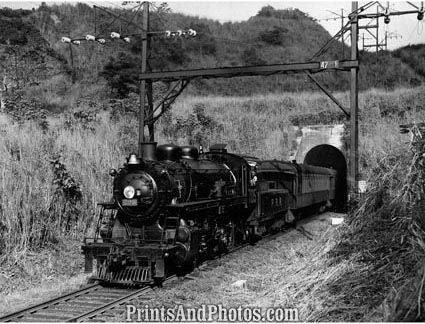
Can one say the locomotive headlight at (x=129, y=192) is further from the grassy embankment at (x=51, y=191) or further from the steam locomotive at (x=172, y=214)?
the grassy embankment at (x=51, y=191)

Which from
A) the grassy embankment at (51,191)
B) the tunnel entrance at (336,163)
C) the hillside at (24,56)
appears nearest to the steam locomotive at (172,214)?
the grassy embankment at (51,191)

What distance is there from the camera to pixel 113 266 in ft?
34.3

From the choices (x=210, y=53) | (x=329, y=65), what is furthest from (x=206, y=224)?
(x=210, y=53)

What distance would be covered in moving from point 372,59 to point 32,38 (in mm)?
38440

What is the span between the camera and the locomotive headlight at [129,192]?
35.0ft

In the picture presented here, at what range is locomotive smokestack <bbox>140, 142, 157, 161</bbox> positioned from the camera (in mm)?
11541

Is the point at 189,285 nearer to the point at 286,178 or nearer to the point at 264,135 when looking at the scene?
the point at 286,178

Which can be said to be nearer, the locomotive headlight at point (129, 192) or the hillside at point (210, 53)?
the locomotive headlight at point (129, 192)

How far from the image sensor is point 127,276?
10.2m

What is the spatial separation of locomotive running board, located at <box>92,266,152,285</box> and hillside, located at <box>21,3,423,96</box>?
32.2 meters

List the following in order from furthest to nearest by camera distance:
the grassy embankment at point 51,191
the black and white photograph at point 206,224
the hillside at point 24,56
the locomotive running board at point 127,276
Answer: the hillside at point 24,56, the grassy embankment at point 51,191, the locomotive running board at point 127,276, the black and white photograph at point 206,224

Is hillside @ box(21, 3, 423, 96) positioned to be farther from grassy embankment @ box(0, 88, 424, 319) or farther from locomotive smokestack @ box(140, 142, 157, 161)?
locomotive smokestack @ box(140, 142, 157, 161)

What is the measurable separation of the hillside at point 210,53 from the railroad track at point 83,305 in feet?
108

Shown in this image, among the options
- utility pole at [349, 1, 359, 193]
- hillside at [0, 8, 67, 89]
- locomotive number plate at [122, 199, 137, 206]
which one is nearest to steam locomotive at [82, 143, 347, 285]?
locomotive number plate at [122, 199, 137, 206]
